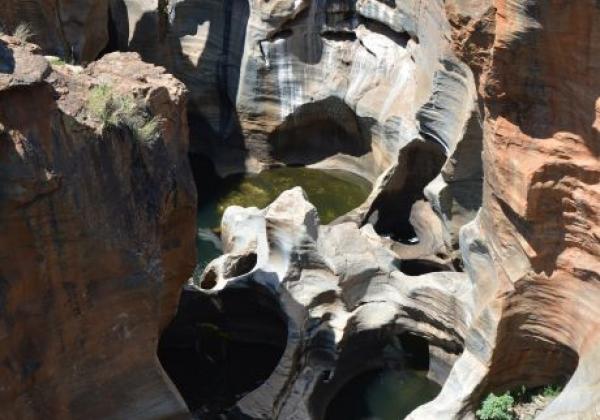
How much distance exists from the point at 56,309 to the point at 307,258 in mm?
5221

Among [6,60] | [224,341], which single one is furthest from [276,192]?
[6,60]

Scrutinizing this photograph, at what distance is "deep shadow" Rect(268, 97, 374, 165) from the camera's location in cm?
2011

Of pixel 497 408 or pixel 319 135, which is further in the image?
pixel 319 135

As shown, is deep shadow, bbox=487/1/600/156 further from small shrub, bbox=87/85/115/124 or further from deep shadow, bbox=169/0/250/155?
deep shadow, bbox=169/0/250/155

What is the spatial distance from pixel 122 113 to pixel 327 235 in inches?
207

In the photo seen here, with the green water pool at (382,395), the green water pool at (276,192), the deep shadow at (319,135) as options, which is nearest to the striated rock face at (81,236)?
the green water pool at (382,395)

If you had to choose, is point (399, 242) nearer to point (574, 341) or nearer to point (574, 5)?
point (574, 341)

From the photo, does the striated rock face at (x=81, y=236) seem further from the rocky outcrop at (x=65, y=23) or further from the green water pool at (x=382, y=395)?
the rocky outcrop at (x=65, y=23)

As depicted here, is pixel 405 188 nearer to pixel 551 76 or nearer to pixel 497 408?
pixel 497 408

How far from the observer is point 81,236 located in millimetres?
8203

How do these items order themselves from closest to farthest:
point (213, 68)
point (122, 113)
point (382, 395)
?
point (122, 113)
point (382, 395)
point (213, 68)

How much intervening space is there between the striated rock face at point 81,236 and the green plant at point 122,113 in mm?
58

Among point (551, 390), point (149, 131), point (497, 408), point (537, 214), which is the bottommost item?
point (497, 408)

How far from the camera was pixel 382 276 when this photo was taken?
1333cm
